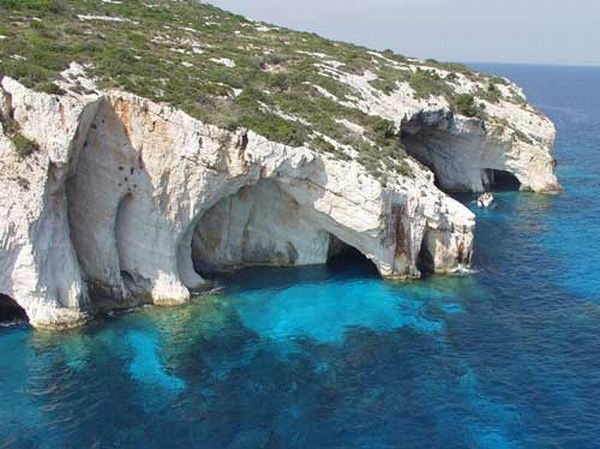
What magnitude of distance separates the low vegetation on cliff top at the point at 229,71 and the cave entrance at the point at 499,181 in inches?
339

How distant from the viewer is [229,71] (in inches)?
2191

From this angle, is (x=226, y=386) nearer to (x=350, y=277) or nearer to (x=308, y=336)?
(x=308, y=336)

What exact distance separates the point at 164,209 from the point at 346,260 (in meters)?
16.3

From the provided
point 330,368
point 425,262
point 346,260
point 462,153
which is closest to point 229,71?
point 346,260

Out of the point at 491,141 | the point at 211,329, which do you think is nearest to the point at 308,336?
Result: the point at 211,329

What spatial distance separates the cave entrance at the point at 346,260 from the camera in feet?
163

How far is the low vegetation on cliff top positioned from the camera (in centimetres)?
4378

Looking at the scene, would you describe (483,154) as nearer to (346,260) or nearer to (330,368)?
(346,260)

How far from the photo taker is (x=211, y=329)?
3938 cm

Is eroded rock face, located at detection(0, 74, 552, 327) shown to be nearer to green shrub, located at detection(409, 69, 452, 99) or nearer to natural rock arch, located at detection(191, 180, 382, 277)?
natural rock arch, located at detection(191, 180, 382, 277)

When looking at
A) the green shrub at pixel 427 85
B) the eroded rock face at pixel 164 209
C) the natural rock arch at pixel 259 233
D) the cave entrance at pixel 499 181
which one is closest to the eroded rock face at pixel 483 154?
the cave entrance at pixel 499 181

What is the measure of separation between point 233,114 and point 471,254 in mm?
21162

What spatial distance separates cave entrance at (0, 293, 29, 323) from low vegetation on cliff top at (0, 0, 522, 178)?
45.5 feet

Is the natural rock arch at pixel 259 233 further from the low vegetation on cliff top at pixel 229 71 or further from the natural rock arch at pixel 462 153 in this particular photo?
the natural rock arch at pixel 462 153
